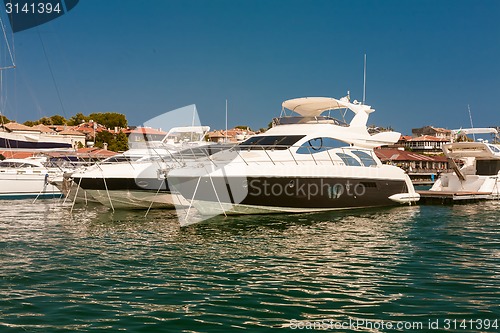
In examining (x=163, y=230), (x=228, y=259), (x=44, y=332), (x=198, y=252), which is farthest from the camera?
(x=163, y=230)

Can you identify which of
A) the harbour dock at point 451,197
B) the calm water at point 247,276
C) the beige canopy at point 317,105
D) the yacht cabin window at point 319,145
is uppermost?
the beige canopy at point 317,105

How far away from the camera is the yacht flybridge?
50.9 feet

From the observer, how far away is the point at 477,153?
26141mm

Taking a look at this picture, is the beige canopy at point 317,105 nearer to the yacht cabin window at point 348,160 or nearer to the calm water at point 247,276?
the yacht cabin window at point 348,160

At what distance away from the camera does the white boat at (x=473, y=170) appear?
2559 centimetres

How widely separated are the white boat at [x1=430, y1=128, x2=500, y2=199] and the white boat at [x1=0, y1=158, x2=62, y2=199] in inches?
872

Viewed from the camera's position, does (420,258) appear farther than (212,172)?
No

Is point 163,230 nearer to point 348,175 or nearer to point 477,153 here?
point 348,175

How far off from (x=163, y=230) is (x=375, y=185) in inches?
343

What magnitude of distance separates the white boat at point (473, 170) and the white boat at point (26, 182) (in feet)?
72.7

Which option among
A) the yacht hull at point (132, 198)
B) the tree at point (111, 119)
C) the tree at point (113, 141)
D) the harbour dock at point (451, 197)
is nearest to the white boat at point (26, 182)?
the yacht hull at point (132, 198)

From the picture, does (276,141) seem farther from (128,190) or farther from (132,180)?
(128,190)

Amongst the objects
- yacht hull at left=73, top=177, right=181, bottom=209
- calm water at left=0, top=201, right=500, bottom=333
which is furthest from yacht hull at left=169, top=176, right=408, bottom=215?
yacht hull at left=73, top=177, right=181, bottom=209

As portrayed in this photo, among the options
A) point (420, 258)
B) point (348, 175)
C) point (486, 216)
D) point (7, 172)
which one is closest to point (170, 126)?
point (7, 172)
